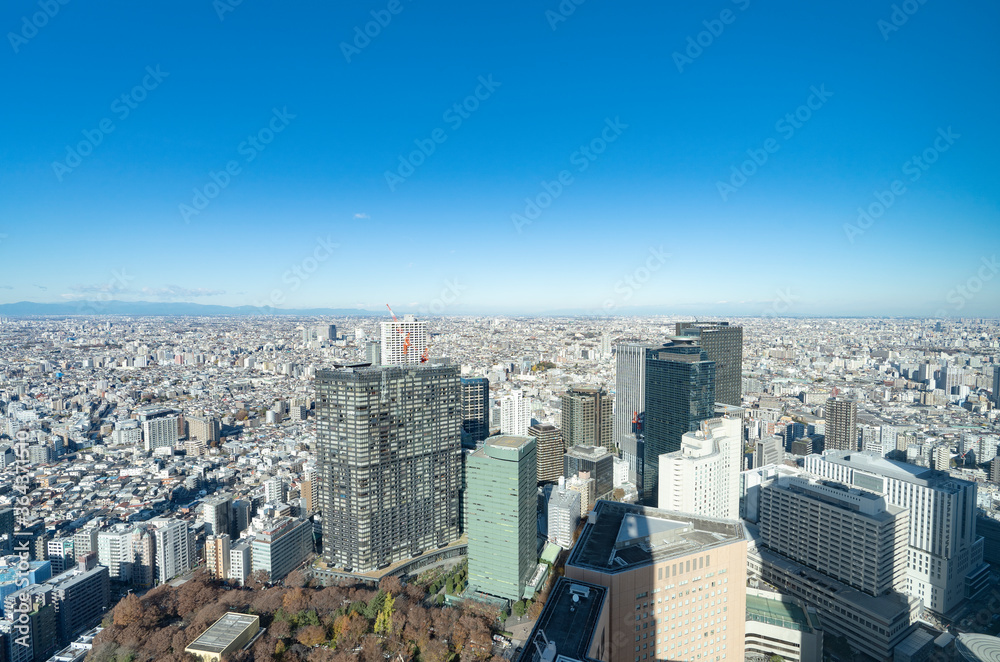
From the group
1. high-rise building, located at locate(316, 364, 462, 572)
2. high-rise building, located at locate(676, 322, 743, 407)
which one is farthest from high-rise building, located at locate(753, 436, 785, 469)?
high-rise building, located at locate(316, 364, 462, 572)

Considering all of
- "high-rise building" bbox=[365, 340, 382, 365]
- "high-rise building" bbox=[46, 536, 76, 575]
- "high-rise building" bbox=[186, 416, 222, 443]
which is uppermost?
"high-rise building" bbox=[365, 340, 382, 365]

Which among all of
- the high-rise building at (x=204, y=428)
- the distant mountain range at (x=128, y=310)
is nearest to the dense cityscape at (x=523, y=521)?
the high-rise building at (x=204, y=428)

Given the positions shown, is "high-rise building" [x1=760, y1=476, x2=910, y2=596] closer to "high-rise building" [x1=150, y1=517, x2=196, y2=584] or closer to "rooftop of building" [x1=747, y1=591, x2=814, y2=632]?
"rooftop of building" [x1=747, y1=591, x2=814, y2=632]

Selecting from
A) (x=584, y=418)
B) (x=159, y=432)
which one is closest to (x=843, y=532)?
(x=584, y=418)

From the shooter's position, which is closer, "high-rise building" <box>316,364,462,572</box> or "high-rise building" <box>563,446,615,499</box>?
"high-rise building" <box>316,364,462,572</box>

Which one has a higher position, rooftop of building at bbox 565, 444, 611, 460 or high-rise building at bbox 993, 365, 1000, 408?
high-rise building at bbox 993, 365, 1000, 408

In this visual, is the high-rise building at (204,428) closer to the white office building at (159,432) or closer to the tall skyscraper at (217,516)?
A: the white office building at (159,432)
